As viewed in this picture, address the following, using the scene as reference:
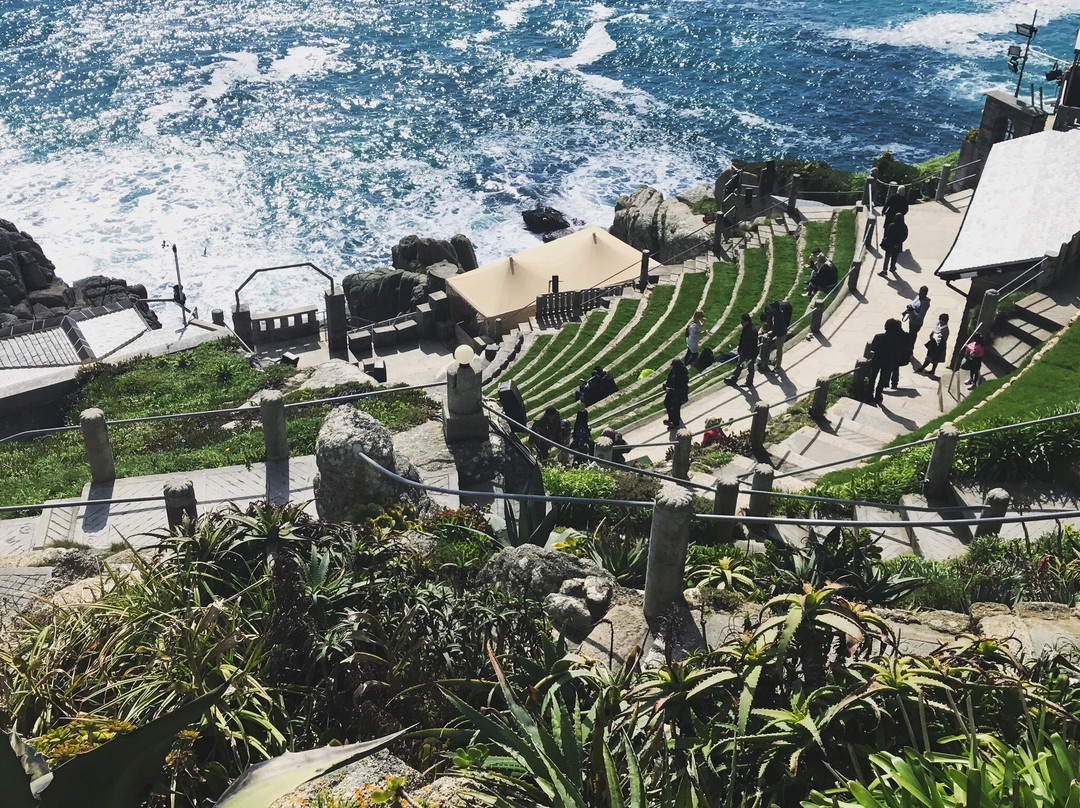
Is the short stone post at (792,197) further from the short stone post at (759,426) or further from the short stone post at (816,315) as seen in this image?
the short stone post at (759,426)

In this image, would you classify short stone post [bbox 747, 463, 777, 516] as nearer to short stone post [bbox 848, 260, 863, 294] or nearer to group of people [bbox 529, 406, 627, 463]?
group of people [bbox 529, 406, 627, 463]

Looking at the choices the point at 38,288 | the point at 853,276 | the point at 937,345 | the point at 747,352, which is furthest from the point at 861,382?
the point at 38,288

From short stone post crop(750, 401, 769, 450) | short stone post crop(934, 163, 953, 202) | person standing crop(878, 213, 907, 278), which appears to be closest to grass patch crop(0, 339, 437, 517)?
short stone post crop(750, 401, 769, 450)

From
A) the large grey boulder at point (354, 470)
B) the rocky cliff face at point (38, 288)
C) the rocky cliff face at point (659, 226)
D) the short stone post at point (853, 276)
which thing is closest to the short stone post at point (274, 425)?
the large grey boulder at point (354, 470)

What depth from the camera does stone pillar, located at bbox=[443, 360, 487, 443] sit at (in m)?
13.7

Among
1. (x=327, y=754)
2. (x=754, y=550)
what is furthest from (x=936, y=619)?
(x=327, y=754)

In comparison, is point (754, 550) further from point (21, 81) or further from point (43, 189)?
point (21, 81)

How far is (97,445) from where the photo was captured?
1412 cm

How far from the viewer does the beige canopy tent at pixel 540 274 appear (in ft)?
103

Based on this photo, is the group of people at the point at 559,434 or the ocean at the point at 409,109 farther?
the ocean at the point at 409,109

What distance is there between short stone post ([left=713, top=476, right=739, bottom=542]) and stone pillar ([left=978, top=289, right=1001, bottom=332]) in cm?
922

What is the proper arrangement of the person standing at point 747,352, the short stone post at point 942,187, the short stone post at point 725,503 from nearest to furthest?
the short stone post at point 725,503 → the person standing at point 747,352 → the short stone post at point 942,187

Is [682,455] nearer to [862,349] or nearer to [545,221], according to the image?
[862,349]

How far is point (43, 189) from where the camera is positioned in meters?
48.8
